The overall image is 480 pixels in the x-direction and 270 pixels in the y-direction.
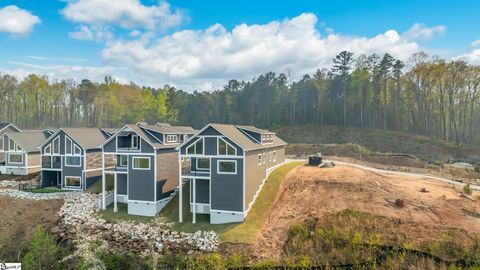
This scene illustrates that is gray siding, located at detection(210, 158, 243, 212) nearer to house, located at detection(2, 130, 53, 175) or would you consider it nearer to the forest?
house, located at detection(2, 130, 53, 175)

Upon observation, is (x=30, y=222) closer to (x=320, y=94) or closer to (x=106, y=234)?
(x=106, y=234)

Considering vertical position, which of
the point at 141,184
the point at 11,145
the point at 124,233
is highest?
the point at 11,145

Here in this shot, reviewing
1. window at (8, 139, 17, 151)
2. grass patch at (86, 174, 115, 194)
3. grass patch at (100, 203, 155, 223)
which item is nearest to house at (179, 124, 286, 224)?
grass patch at (100, 203, 155, 223)

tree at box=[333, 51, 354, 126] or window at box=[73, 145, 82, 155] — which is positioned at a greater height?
tree at box=[333, 51, 354, 126]

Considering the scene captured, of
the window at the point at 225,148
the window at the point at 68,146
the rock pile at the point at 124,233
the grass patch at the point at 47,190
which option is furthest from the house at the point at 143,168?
the window at the point at 68,146

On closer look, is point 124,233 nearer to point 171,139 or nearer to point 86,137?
point 171,139

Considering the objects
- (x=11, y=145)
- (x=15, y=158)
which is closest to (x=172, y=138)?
(x=15, y=158)
